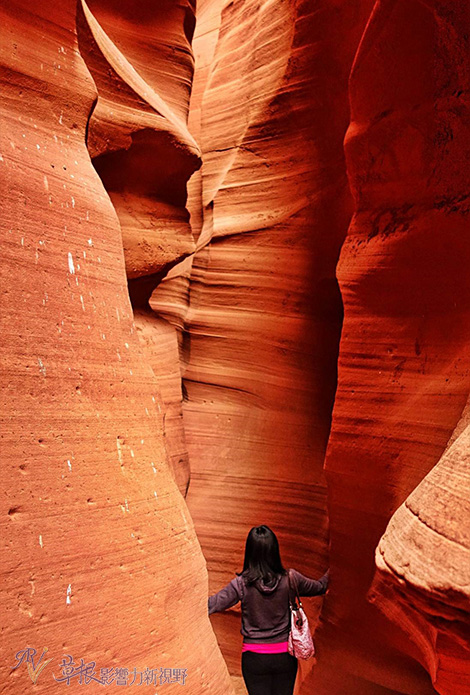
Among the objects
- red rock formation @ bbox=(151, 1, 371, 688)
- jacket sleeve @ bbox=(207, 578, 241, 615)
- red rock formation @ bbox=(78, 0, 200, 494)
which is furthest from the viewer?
red rock formation @ bbox=(151, 1, 371, 688)

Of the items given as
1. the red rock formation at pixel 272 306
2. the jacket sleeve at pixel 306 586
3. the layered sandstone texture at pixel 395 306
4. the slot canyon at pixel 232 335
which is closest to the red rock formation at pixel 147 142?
the slot canyon at pixel 232 335

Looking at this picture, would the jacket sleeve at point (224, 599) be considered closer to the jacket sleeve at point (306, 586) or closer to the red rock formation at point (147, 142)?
the jacket sleeve at point (306, 586)

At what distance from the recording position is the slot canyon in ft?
7.95

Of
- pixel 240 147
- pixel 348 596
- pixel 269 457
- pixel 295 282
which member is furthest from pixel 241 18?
pixel 348 596

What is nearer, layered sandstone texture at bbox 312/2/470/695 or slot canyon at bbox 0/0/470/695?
slot canyon at bbox 0/0/470/695

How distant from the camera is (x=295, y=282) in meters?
5.76

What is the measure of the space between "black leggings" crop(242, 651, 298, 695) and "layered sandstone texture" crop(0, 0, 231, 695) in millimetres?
406

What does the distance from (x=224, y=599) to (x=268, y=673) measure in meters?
0.43

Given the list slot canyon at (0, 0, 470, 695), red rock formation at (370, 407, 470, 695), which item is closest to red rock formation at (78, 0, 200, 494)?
slot canyon at (0, 0, 470, 695)

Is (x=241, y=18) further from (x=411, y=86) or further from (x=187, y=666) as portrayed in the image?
(x=187, y=666)

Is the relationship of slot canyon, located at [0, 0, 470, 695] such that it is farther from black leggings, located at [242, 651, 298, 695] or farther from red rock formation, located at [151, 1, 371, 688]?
black leggings, located at [242, 651, 298, 695]

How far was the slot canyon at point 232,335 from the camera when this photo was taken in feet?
Answer: 7.95

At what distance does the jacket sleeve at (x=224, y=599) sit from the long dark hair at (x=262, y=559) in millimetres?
81

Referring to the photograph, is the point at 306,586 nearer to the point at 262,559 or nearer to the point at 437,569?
the point at 262,559
